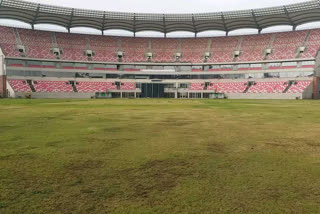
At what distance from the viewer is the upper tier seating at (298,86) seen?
1931 inches

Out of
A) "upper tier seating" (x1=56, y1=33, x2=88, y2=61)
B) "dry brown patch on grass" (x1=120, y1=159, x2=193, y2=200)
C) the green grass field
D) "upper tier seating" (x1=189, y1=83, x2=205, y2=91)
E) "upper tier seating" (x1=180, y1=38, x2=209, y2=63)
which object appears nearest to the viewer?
the green grass field

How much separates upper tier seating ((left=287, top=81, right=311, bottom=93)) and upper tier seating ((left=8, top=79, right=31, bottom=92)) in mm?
60588

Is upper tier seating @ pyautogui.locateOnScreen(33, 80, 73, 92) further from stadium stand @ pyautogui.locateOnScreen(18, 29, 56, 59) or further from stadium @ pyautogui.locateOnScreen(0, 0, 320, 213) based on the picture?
stadium stand @ pyautogui.locateOnScreen(18, 29, 56, 59)

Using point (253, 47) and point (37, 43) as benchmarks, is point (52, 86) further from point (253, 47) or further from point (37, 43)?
point (253, 47)

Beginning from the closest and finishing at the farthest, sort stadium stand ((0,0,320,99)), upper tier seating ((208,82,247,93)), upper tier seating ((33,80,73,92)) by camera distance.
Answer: upper tier seating ((33,80,73,92)) → stadium stand ((0,0,320,99)) → upper tier seating ((208,82,247,93))

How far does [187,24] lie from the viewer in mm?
62812

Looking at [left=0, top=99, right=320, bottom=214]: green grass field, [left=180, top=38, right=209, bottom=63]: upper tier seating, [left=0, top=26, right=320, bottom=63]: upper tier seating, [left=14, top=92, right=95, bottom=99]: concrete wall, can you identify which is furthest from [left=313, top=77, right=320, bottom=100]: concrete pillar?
[left=0, top=99, right=320, bottom=214]: green grass field

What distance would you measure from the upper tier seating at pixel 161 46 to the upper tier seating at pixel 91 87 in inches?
287

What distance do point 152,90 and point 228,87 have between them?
2135cm

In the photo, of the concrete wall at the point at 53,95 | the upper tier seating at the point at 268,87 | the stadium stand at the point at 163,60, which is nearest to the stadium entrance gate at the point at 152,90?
the stadium stand at the point at 163,60

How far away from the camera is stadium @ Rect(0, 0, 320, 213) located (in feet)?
8.58

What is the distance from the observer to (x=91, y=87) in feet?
187

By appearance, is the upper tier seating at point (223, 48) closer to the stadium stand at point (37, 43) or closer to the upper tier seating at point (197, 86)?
the upper tier seating at point (197, 86)

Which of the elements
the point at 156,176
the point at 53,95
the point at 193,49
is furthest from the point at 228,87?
the point at 156,176
